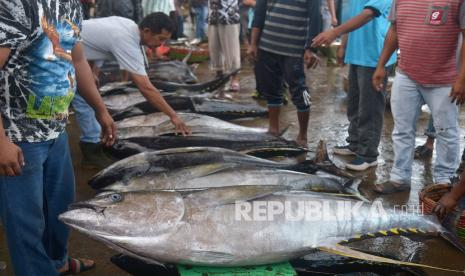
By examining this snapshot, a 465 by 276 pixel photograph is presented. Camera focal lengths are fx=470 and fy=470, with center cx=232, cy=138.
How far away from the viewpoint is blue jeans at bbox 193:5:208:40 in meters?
12.3

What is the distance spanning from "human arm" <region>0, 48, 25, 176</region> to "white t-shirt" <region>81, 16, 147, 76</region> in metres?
2.24

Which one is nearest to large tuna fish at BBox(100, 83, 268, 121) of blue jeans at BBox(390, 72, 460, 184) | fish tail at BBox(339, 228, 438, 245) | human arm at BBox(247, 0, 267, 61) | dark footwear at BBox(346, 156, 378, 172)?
human arm at BBox(247, 0, 267, 61)

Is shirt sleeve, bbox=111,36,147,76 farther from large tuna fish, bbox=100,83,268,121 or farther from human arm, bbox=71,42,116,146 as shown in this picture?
human arm, bbox=71,42,116,146

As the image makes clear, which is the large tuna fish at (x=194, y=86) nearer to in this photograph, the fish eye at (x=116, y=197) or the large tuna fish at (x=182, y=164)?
the large tuna fish at (x=182, y=164)

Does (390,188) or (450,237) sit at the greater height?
(450,237)

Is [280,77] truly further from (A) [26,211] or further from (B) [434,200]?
(A) [26,211]

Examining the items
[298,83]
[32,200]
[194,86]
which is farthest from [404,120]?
[194,86]

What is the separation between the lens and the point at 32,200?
2.32 metres

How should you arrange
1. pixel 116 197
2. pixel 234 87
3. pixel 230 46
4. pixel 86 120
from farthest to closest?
pixel 234 87, pixel 230 46, pixel 86 120, pixel 116 197

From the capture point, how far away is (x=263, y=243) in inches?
97.8

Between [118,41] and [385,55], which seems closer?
[385,55]

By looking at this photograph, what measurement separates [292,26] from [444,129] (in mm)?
1979

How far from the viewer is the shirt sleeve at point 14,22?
2010 mm

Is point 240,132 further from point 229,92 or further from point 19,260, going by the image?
point 229,92
